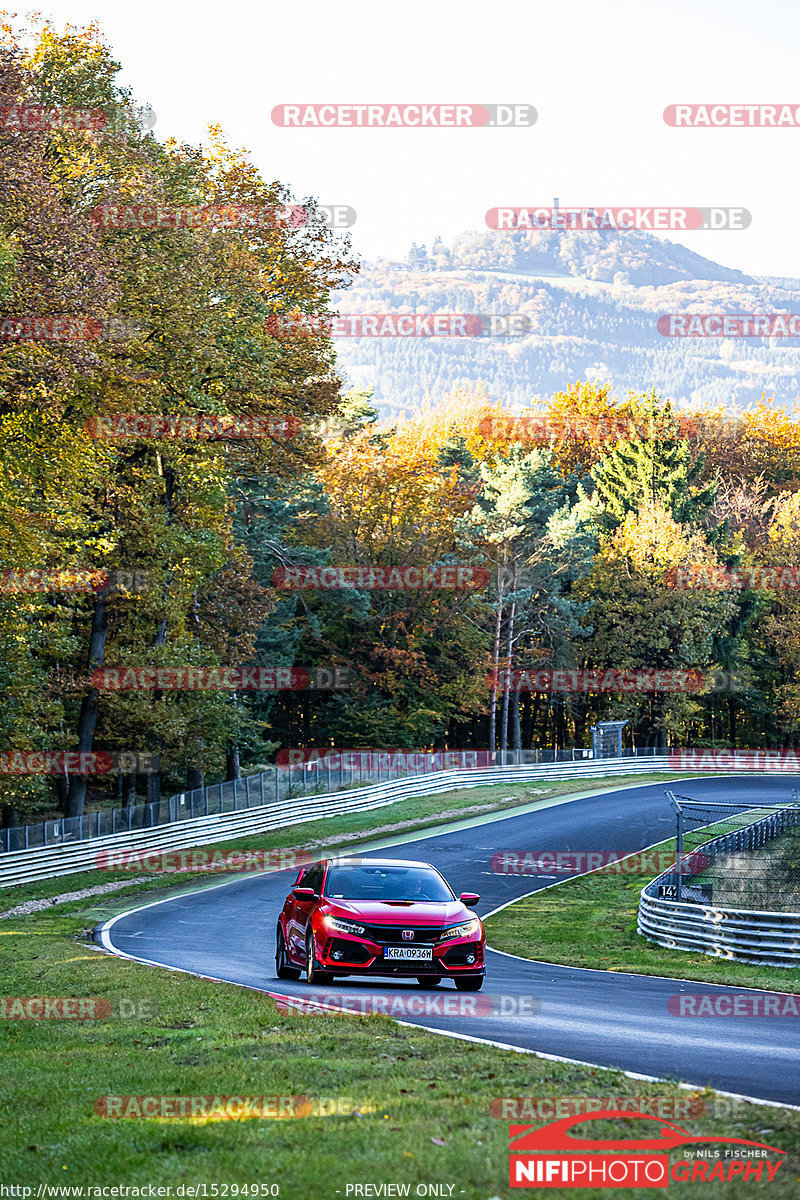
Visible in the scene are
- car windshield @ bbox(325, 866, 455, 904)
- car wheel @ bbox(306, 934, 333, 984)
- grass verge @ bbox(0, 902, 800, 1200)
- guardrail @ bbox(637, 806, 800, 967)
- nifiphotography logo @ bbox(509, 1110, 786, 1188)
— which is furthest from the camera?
guardrail @ bbox(637, 806, 800, 967)

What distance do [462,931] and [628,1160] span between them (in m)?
8.22

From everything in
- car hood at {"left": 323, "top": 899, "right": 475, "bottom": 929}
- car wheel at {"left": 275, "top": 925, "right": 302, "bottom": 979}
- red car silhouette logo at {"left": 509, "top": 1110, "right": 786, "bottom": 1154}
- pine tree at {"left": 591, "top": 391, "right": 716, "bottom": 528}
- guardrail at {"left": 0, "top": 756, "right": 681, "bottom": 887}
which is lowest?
guardrail at {"left": 0, "top": 756, "right": 681, "bottom": 887}

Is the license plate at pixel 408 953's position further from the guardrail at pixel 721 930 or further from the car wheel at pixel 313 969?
the guardrail at pixel 721 930

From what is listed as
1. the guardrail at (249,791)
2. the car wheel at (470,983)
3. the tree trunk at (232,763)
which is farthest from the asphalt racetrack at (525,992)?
the tree trunk at (232,763)

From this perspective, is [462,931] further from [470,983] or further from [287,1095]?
[287,1095]

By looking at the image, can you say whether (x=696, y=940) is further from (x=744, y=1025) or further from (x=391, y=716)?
(x=391, y=716)

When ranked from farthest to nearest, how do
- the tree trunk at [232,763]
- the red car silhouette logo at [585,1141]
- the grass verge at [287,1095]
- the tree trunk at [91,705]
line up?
the tree trunk at [232,763], the tree trunk at [91,705], the red car silhouette logo at [585,1141], the grass verge at [287,1095]

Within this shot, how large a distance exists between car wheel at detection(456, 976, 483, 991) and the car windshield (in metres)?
0.92

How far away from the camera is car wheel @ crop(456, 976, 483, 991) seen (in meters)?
14.3

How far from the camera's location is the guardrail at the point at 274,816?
106ft

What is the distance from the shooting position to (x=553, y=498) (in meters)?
70.1

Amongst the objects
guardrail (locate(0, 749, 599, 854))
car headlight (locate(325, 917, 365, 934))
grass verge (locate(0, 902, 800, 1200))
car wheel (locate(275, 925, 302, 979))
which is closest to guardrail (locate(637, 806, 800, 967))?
car wheel (locate(275, 925, 302, 979))

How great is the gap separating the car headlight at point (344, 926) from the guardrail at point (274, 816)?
1923cm

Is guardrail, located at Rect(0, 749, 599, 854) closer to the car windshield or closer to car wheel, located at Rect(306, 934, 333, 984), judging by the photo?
the car windshield
